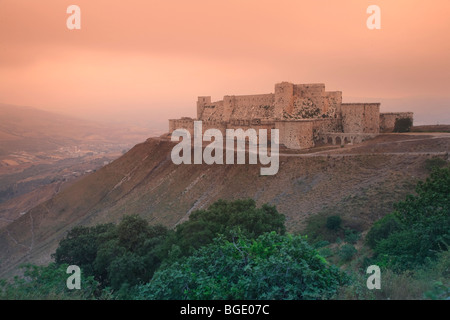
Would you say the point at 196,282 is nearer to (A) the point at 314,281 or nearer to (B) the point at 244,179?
(A) the point at 314,281

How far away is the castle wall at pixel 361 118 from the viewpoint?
3866cm

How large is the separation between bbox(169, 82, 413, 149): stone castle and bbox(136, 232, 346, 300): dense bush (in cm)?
2819

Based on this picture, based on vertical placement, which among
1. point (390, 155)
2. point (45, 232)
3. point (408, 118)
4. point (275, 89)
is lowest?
point (45, 232)

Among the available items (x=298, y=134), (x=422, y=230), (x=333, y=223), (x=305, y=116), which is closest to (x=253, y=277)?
(x=422, y=230)

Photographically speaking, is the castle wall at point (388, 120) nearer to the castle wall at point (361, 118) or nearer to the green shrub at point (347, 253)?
the castle wall at point (361, 118)

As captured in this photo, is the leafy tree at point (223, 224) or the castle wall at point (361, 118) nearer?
the leafy tree at point (223, 224)

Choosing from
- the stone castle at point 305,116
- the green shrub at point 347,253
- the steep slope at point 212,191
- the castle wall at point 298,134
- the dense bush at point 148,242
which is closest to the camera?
the dense bush at point 148,242

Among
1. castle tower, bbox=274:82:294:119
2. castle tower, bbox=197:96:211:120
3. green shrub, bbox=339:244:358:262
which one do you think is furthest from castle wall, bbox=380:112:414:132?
green shrub, bbox=339:244:358:262

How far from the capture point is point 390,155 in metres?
28.8

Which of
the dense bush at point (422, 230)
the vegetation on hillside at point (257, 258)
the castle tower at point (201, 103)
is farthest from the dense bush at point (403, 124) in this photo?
the castle tower at point (201, 103)

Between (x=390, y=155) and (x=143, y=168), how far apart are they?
94.4 feet

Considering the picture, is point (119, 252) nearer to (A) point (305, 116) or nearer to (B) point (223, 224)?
(B) point (223, 224)

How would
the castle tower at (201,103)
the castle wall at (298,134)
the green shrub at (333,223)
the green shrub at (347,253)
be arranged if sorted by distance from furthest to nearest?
the castle tower at (201,103) < the castle wall at (298,134) < the green shrub at (333,223) < the green shrub at (347,253)
